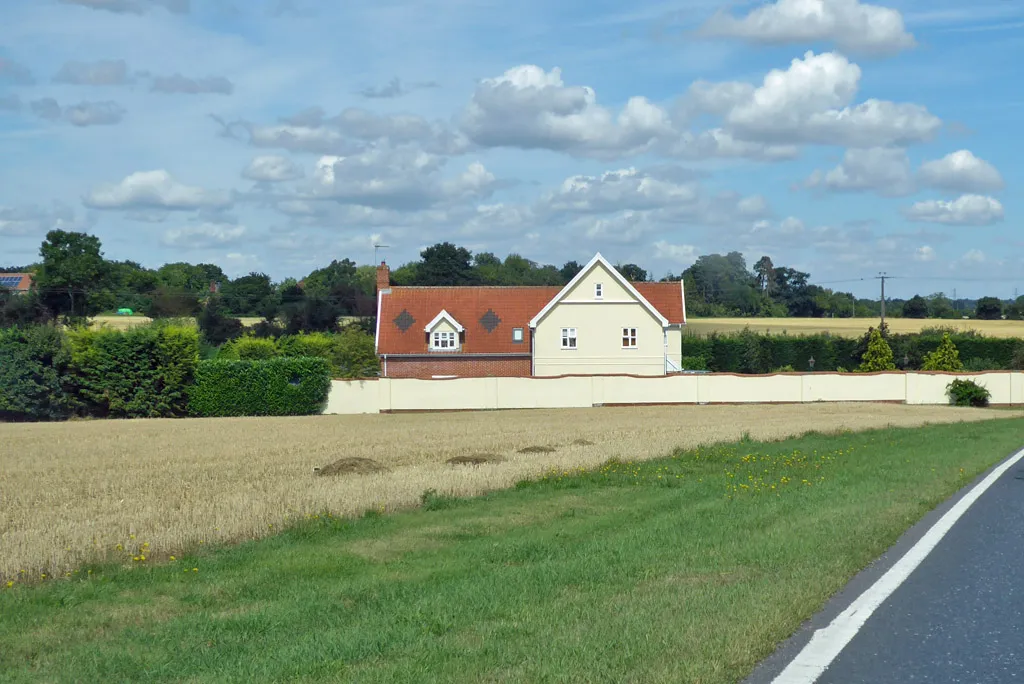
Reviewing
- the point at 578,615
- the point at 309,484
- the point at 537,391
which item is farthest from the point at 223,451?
the point at 537,391

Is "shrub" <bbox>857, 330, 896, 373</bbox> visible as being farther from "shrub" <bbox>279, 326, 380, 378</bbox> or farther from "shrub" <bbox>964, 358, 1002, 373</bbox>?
"shrub" <bbox>279, 326, 380, 378</bbox>

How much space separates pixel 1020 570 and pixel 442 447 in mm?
18688

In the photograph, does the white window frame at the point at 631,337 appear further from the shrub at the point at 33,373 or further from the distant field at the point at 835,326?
the shrub at the point at 33,373

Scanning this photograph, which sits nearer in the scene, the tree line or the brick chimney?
the brick chimney

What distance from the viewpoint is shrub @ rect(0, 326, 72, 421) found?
45656 millimetres

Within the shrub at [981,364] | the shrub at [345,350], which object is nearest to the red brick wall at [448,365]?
the shrub at [345,350]

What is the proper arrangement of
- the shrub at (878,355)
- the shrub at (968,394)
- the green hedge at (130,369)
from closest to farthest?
the green hedge at (130,369) < the shrub at (968,394) < the shrub at (878,355)

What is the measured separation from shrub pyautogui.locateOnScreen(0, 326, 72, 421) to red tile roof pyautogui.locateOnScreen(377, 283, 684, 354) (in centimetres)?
2175

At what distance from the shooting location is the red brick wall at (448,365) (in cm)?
6575

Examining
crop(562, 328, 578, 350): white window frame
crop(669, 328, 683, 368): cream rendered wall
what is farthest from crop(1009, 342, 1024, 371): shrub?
crop(562, 328, 578, 350): white window frame

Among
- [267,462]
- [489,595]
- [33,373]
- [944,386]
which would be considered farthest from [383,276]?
[489,595]

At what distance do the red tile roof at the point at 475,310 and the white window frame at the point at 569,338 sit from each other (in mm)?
2525

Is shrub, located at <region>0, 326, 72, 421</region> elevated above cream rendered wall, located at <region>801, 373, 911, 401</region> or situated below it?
above

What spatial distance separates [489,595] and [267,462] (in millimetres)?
15786
